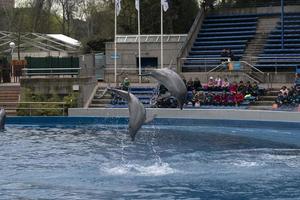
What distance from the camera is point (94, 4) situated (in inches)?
2803

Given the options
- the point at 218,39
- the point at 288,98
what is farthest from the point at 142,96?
the point at 218,39

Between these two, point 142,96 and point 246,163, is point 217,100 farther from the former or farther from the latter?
point 246,163

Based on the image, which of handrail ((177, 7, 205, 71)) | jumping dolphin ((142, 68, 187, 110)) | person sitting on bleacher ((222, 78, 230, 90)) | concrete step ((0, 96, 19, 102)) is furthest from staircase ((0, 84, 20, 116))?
jumping dolphin ((142, 68, 187, 110))

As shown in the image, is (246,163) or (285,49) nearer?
(246,163)

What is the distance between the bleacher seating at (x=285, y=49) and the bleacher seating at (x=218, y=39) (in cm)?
148

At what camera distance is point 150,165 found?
17984mm

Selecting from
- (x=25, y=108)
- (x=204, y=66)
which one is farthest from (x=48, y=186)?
(x=204, y=66)

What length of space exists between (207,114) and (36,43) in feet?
79.8

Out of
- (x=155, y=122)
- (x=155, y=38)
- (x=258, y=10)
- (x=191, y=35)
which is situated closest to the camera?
(x=155, y=122)

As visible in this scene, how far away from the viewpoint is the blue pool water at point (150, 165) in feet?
48.0

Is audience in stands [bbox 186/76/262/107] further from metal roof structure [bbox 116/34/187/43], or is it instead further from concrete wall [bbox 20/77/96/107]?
metal roof structure [bbox 116/34/187/43]

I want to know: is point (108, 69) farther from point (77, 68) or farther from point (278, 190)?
point (278, 190)

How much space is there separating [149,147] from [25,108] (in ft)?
38.2

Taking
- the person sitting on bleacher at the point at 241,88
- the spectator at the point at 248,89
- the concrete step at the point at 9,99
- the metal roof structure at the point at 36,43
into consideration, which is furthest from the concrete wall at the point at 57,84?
the metal roof structure at the point at 36,43
